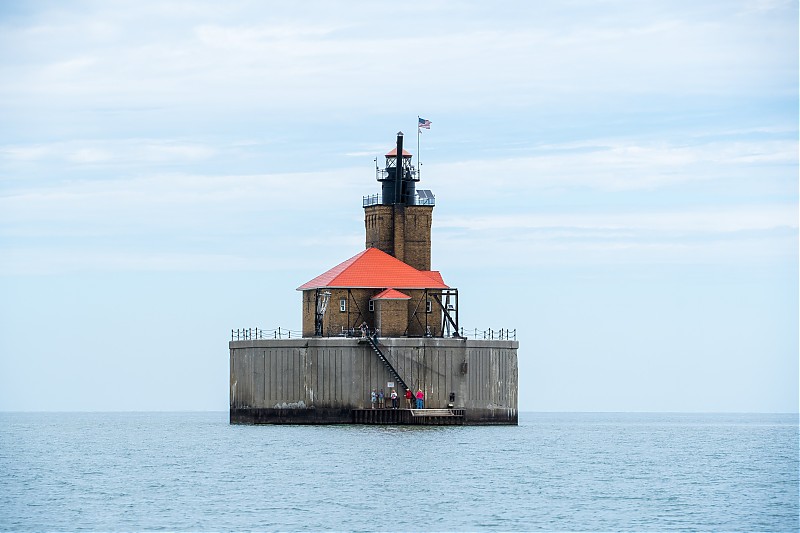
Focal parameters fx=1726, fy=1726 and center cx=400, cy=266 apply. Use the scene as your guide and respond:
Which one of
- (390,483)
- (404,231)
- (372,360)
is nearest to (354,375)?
(372,360)

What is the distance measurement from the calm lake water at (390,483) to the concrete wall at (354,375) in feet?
3.89

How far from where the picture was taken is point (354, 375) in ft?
257

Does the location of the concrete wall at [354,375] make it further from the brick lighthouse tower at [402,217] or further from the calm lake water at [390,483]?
the brick lighthouse tower at [402,217]

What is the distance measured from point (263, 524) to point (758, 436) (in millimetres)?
62975

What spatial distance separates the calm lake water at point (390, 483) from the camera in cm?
4572

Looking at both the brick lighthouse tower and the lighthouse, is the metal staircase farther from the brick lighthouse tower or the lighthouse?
the brick lighthouse tower

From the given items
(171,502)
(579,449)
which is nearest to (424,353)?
(579,449)

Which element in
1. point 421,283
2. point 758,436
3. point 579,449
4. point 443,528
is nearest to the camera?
point 443,528

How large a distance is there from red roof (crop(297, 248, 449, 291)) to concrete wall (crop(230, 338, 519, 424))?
12.8ft

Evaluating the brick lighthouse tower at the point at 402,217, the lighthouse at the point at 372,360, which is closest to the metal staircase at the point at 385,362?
the lighthouse at the point at 372,360

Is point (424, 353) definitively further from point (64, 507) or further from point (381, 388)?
point (64, 507)

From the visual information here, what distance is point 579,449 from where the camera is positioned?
249 ft

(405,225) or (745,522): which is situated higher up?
(405,225)

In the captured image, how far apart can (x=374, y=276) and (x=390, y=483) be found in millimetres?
29591
